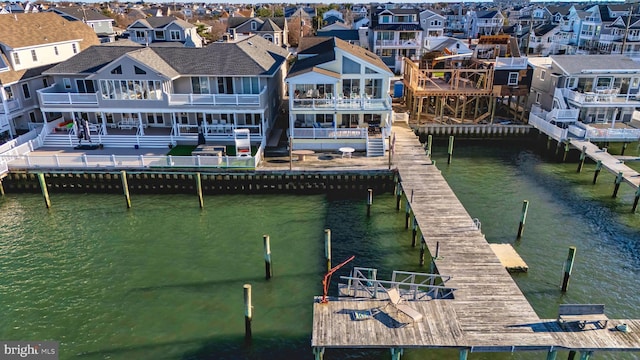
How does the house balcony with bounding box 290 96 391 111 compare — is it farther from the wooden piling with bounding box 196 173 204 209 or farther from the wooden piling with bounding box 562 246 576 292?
the wooden piling with bounding box 562 246 576 292

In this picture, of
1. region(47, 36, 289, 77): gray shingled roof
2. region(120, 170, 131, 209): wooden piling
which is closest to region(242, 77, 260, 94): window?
region(47, 36, 289, 77): gray shingled roof

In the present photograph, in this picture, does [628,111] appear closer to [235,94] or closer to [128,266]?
[235,94]

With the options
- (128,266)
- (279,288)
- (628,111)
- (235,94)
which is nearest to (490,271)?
(279,288)

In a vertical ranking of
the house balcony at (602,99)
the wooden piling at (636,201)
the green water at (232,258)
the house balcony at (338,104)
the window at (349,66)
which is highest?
the window at (349,66)

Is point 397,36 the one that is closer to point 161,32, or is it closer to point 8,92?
point 161,32

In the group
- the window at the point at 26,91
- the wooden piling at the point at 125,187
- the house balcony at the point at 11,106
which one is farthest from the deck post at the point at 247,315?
the window at the point at 26,91

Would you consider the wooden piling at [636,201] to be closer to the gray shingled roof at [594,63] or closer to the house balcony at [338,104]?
the gray shingled roof at [594,63]

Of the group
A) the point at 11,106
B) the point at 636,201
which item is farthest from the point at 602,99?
the point at 11,106
